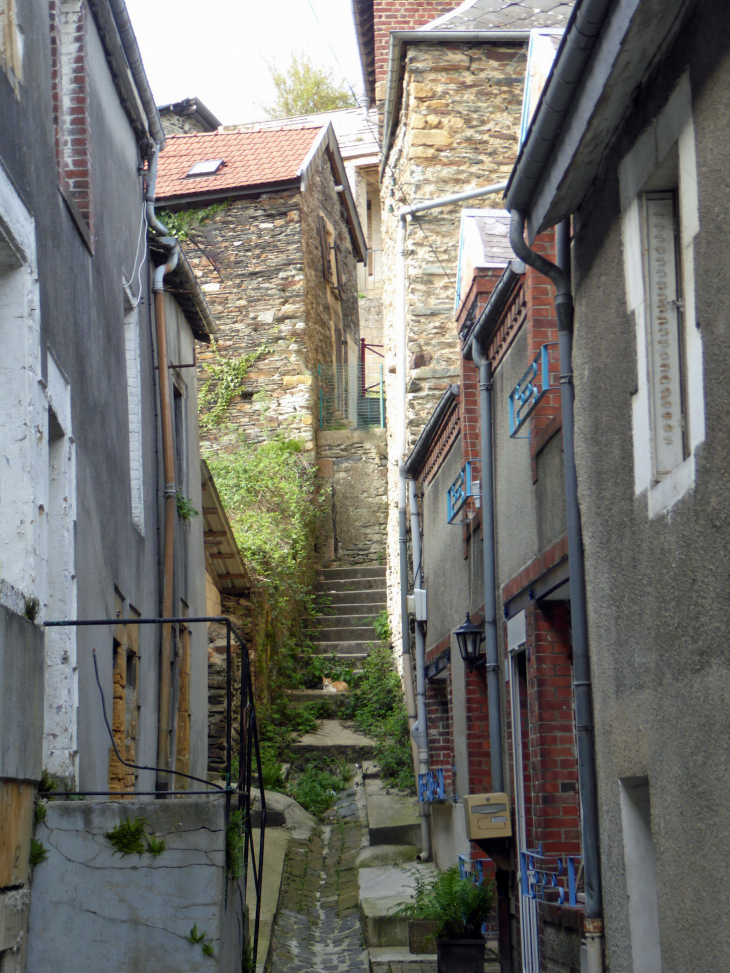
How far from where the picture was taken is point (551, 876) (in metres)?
6.38

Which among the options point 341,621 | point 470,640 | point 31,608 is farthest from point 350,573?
point 31,608

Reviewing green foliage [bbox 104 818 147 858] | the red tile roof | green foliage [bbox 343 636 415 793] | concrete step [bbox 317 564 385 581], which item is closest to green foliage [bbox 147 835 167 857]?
green foliage [bbox 104 818 147 858]

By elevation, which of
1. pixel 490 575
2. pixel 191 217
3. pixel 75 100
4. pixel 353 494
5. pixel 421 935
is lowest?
pixel 421 935

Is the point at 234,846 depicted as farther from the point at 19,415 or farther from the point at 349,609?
the point at 349,609

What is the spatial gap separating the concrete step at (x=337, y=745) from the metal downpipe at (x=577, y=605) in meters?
A: 9.10

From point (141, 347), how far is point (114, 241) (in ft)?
3.71

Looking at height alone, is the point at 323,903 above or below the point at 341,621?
below

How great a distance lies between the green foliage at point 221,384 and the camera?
20047mm

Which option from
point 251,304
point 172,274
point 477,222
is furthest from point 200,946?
point 251,304

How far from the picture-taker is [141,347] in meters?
9.17

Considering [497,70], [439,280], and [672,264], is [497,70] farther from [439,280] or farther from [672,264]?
[672,264]

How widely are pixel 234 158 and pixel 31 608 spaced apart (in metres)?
17.8

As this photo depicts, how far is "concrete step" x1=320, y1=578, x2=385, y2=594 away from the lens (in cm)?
1864

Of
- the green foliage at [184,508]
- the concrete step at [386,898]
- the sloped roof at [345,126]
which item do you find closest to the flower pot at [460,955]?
the concrete step at [386,898]
